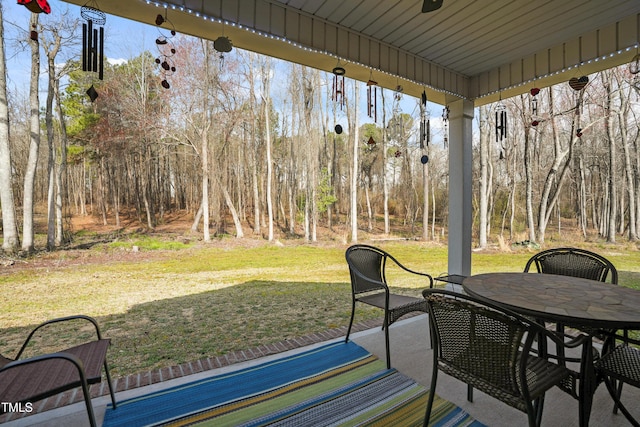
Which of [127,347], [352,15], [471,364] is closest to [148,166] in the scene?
[127,347]

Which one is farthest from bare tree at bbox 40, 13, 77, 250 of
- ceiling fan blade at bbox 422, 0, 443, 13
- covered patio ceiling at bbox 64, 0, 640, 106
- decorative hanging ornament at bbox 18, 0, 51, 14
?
ceiling fan blade at bbox 422, 0, 443, 13

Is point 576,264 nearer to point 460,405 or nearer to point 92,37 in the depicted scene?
point 460,405

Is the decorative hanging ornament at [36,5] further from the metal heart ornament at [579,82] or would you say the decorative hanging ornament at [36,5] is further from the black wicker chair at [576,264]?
the metal heart ornament at [579,82]

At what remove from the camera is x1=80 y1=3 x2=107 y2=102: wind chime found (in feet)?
5.40

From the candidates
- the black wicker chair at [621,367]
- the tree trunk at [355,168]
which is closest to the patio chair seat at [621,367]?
the black wicker chair at [621,367]

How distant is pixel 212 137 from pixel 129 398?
8.39m

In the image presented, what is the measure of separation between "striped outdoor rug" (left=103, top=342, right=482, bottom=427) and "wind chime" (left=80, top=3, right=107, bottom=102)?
1844 mm

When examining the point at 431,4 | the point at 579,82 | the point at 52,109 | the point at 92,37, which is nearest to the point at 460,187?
the point at 579,82

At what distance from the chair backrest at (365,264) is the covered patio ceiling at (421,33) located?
5.12ft

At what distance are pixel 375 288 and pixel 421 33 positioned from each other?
2072mm

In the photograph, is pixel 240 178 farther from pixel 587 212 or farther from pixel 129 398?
pixel 587 212

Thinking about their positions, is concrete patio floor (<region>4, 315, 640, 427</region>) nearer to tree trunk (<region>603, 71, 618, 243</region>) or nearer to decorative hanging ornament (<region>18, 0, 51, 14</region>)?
decorative hanging ornament (<region>18, 0, 51, 14</region>)

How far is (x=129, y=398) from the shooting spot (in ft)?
5.43

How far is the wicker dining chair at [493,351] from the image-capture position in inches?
41.2
